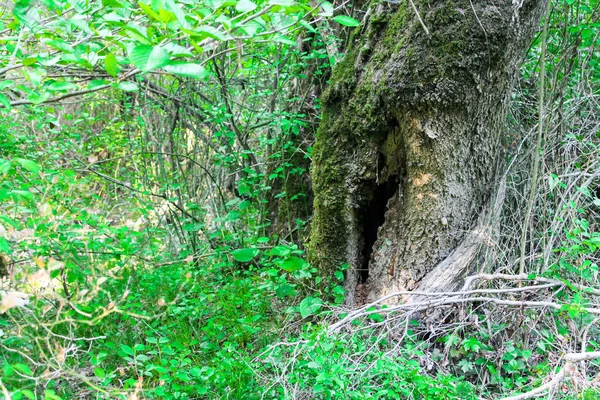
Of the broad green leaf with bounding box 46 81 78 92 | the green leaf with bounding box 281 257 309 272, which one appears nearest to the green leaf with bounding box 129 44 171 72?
the broad green leaf with bounding box 46 81 78 92

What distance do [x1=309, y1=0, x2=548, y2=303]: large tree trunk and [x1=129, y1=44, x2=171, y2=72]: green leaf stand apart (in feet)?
6.20

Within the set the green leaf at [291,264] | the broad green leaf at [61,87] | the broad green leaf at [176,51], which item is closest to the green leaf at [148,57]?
the broad green leaf at [176,51]

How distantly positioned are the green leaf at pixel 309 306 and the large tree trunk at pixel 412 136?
0.35 m

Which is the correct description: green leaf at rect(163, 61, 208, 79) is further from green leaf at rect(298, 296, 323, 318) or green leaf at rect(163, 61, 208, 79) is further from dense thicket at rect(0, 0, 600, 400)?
green leaf at rect(298, 296, 323, 318)

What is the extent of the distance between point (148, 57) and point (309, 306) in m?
2.18

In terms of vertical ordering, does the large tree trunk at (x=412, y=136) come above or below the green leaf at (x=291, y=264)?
above

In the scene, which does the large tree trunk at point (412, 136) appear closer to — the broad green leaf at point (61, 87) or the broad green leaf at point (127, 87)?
the broad green leaf at point (127, 87)

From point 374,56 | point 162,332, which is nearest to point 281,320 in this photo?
point 162,332

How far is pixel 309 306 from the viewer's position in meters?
3.68

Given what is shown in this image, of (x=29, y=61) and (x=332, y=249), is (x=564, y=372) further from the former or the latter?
(x=29, y=61)

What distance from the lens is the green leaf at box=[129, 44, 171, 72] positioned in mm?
1835

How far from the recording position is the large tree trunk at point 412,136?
343 cm

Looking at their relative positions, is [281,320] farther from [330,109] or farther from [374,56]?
[374,56]

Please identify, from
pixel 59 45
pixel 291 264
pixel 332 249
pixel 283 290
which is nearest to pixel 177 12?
pixel 59 45
